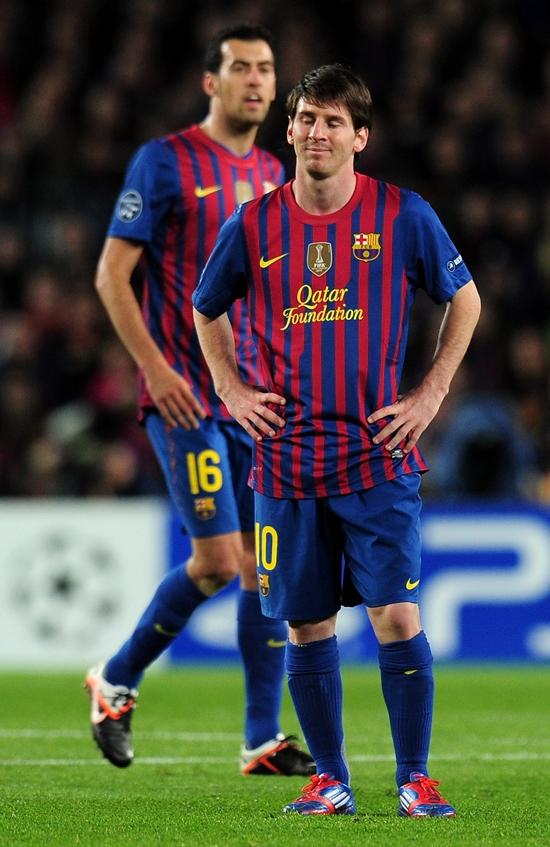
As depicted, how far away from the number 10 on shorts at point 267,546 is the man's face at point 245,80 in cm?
181

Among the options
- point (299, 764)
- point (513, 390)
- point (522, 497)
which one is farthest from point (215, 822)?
point (513, 390)

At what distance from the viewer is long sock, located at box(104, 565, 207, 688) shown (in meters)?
5.73

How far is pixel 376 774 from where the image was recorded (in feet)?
17.8

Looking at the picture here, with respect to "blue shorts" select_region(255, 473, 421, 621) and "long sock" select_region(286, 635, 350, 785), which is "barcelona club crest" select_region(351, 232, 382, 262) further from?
"long sock" select_region(286, 635, 350, 785)

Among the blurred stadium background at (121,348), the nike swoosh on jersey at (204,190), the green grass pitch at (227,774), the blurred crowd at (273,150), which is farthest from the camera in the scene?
the blurred crowd at (273,150)

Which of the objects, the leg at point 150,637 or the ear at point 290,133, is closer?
the ear at point 290,133

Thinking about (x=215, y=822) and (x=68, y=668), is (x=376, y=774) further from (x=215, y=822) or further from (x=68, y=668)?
(x=68, y=668)

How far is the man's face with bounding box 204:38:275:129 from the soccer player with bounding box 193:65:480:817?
1226 mm

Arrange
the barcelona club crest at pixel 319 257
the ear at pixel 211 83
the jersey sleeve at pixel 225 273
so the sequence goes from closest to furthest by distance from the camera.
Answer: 1. the barcelona club crest at pixel 319 257
2. the jersey sleeve at pixel 225 273
3. the ear at pixel 211 83

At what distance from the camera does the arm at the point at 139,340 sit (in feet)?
18.4

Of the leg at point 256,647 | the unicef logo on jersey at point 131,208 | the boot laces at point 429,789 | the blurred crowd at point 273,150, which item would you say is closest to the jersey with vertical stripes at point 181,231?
the unicef logo on jersey at point 131,208

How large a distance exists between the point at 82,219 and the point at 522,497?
14.8ft

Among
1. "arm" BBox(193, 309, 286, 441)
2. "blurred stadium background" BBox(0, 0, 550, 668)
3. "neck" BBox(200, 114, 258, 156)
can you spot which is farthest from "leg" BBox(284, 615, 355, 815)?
"blurred stadium background" BBox(0, 0, 550, 668)

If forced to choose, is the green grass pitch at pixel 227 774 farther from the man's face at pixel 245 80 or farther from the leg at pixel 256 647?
the man's face at pixel 245 80
